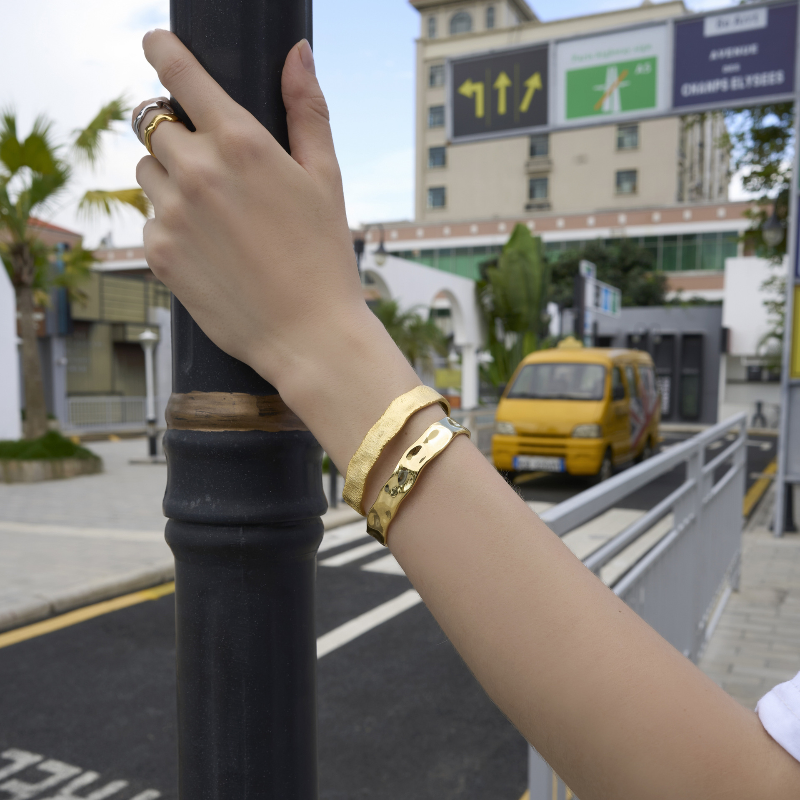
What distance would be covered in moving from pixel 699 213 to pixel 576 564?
43.0m

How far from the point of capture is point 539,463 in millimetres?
11094

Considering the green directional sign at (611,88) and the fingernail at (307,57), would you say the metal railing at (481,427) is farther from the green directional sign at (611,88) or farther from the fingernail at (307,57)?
the fingernail at (307,57)

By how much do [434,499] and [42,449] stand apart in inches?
514

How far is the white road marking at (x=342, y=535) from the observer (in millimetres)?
7329

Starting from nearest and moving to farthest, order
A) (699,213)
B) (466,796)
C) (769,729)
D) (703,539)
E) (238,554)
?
(769,729) < (238,554) < (466,796) < (703,539) < (699,213)

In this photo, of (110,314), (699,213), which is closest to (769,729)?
(110,314)

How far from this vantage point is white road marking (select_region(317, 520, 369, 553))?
7.33 m

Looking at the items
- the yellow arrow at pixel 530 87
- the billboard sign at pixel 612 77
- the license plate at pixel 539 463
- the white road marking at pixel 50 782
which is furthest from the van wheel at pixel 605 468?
the white road marking at pixel 50 782

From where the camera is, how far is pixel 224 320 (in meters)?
0.61

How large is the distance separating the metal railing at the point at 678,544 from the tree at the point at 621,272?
30654mm

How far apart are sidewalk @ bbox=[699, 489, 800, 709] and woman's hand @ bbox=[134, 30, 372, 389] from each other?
335 cm

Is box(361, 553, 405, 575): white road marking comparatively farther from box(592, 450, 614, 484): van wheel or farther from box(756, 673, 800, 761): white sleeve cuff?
box(756, 673, 800, 761): white sleeve cuff

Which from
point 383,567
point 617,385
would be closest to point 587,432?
point 617,385

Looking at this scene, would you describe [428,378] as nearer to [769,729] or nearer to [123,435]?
[123,435]
